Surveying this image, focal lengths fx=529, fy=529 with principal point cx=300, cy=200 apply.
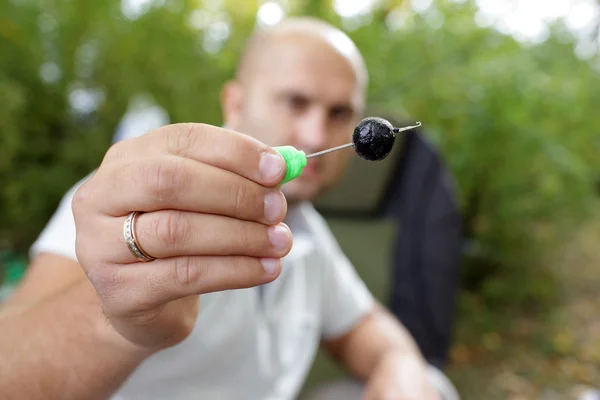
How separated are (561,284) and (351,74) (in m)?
→ 2.55

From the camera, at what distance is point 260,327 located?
3.16ft

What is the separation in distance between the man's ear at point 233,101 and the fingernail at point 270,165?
0.68 metres

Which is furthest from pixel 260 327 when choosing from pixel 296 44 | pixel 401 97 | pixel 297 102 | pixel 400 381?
pixel 401 97

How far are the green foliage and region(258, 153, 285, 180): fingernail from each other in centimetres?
106

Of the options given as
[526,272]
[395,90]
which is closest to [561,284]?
[526,272]

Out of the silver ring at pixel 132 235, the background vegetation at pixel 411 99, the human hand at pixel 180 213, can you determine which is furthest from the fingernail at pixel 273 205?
the background vegetation at pixel 411 99

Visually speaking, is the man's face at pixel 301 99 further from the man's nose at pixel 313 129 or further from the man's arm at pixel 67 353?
the man's arm at pixel 67 353

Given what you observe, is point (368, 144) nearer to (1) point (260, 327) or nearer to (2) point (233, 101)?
(1) point (260, 327)

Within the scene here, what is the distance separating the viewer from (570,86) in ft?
7.36

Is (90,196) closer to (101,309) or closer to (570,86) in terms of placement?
(101,309)

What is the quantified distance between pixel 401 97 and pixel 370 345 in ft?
3.99

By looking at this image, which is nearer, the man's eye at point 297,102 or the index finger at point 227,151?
the index finger at point 227,151

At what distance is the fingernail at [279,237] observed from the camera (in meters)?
0.46

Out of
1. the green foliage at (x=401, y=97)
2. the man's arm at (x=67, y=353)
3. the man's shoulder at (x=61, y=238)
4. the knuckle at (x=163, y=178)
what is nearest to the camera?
the knuckle at (x=163, y=178)
